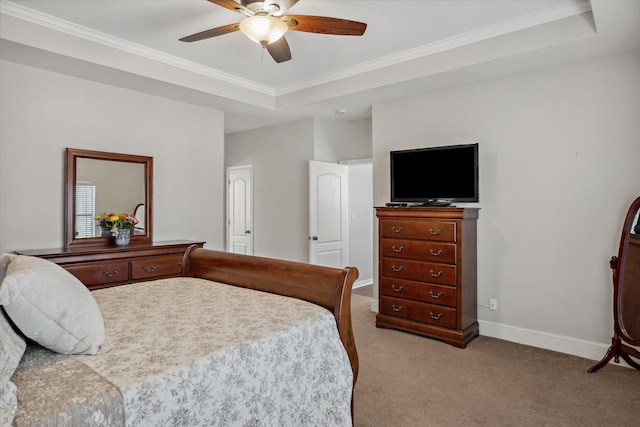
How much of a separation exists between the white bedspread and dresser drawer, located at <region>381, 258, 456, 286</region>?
6.49 feet

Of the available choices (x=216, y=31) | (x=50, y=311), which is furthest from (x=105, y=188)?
(x=50, y=311)

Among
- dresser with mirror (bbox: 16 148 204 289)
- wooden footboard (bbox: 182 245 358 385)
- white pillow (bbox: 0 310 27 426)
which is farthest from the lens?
dresser with mirror (bbox: 16 148 204 289)

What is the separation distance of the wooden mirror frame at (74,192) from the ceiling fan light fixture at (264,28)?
2267mm

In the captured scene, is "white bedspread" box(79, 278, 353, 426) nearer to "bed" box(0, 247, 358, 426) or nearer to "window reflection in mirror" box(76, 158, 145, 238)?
"bed" box(0, 247, 358, 426)

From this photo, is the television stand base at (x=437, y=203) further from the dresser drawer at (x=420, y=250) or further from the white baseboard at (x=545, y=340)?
the white baseboard at (x=545, y=340)

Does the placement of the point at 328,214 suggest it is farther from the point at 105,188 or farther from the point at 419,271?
the point at 105,188

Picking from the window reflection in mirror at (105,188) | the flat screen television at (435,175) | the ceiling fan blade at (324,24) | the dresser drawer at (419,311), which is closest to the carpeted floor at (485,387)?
the dresser drawer at (419,311)

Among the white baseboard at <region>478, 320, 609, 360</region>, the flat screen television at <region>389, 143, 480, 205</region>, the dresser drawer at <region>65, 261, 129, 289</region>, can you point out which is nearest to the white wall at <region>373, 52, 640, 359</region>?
the white baseboard at <region>478, 320, 609, 360</region>

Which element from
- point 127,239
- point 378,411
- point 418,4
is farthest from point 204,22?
point 378,411

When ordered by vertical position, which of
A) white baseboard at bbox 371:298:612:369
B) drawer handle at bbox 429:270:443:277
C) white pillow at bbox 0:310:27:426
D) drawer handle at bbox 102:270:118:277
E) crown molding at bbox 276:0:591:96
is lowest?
white baseboard at bbox 371:298:612:369

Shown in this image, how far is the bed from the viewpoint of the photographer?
1.21 metres

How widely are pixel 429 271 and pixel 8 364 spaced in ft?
10.7

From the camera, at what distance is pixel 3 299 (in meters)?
1.31

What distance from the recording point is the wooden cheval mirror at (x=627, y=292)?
111 inches
